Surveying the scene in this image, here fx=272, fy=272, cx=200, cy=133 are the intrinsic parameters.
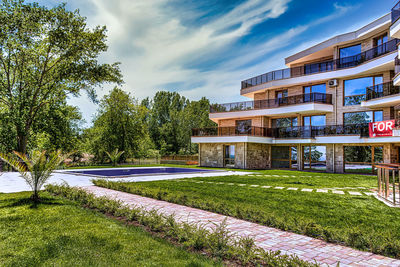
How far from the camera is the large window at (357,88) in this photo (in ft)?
68.1

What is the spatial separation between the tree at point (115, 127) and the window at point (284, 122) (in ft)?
57.8

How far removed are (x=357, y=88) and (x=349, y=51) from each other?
10.5ft

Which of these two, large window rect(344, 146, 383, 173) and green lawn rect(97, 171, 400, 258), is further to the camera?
large window rect(344, 146, 383, 173)

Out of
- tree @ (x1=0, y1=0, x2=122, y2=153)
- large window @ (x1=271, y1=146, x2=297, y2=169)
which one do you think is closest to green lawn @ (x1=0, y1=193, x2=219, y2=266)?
tree @ (x1=0, y1=0, x2=122, y2=153)

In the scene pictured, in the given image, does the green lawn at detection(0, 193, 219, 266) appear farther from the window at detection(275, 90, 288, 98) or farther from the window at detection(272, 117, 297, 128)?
the window at detection(275, 90, 288, 98)

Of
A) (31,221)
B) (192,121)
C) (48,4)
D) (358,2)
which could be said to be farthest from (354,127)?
(192,121)

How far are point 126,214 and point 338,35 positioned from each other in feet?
74.8

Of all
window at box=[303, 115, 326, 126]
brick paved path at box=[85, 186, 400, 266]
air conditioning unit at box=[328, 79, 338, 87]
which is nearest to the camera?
brick paved path at box=[85, 186, 400, 266]

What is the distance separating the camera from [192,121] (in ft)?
160

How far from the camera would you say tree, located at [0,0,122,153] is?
16750 mm

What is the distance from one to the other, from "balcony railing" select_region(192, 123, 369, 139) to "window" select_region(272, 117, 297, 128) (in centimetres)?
97

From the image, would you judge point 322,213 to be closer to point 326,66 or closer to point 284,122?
point 326,66

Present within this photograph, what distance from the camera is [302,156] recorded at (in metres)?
24.1

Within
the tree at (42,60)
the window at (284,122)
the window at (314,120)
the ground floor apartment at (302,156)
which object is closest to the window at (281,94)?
the window at (284,122)
